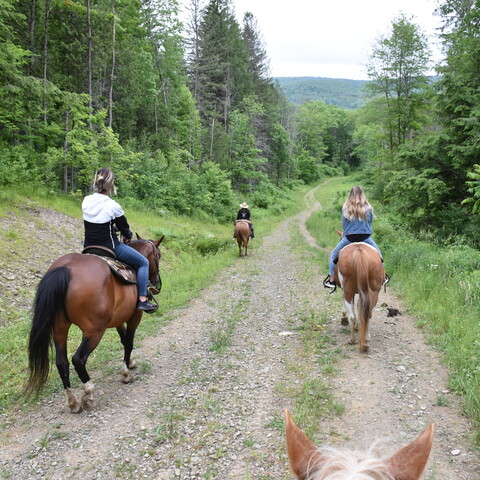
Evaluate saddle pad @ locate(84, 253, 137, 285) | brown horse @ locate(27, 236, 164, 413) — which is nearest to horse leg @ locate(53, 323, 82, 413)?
brown horse @ locate(27, 236, 164, 413)

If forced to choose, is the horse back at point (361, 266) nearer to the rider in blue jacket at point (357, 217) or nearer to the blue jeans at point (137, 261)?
the rider in blue jacket at point (357, 217)

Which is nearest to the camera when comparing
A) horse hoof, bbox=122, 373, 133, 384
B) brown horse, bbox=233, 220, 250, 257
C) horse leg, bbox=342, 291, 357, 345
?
horse hoof, bbox=122, 373, 133, 384

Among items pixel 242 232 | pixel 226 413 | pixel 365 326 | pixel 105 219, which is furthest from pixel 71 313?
pixel 242 232

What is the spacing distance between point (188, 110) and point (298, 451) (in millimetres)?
30218

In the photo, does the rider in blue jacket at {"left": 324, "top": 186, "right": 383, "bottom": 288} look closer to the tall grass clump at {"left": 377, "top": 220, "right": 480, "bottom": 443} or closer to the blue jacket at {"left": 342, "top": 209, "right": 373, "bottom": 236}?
the blue jacket at {"left": 342, "top": 209, "right": 373, "bottom": 236}

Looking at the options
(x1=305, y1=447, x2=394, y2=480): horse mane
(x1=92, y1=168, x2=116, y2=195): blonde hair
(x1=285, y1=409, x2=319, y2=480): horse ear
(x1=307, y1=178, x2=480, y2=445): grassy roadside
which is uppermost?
(x1=92, y1=168, x2=116, y2=195): blonde hair

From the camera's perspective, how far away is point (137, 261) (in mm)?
5145

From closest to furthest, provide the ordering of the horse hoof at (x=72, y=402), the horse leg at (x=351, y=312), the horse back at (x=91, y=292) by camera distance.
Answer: the horse back at (x=91, y=292)
the horse hoof at (x=72, y=402)
the horse leg at (x=351, y=312)

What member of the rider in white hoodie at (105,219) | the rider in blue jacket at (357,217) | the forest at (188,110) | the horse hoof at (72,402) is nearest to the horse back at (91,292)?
the rider in white hoodie at (105,219)

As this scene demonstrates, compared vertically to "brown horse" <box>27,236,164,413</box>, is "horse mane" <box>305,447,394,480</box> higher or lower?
higher

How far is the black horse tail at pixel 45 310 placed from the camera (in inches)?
153

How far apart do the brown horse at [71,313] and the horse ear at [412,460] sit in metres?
3.65

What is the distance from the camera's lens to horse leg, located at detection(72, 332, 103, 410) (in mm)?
4117

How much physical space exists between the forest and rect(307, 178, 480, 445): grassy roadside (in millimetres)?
1521
